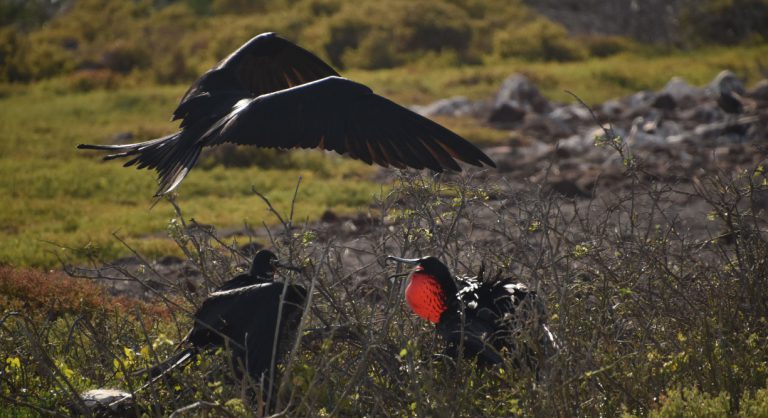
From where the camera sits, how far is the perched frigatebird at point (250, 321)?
321cm

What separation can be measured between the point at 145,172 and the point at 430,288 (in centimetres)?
745

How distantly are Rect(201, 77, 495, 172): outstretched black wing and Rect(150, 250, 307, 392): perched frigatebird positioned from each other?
1.88 ft

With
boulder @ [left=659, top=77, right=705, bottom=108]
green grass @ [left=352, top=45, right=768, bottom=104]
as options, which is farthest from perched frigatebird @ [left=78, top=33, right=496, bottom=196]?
green grass @ [left=352, top=45, right=768, bottom=104]

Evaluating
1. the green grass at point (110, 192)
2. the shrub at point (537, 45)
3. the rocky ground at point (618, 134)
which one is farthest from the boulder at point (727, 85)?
the shrub at point (537, 45)

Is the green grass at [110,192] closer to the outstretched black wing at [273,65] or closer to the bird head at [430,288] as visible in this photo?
the outstretched black wing at [273,65]

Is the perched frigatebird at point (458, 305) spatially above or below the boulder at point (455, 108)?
above

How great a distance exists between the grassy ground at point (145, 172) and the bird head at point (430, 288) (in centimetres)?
60

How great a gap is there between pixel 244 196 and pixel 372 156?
5.96 meters

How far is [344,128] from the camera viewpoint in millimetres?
3793

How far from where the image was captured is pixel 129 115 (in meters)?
14.2

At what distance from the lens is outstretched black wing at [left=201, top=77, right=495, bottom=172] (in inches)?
147

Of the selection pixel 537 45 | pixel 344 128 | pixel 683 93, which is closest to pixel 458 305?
pixel 344 128

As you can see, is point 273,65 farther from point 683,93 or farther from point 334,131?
point 683,93

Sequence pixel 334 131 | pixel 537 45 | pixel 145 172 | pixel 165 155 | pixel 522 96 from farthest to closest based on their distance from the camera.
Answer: pixel 537 45
pixel 522 96
pixel 145 172
pixel 165 155
pixel 334 131
